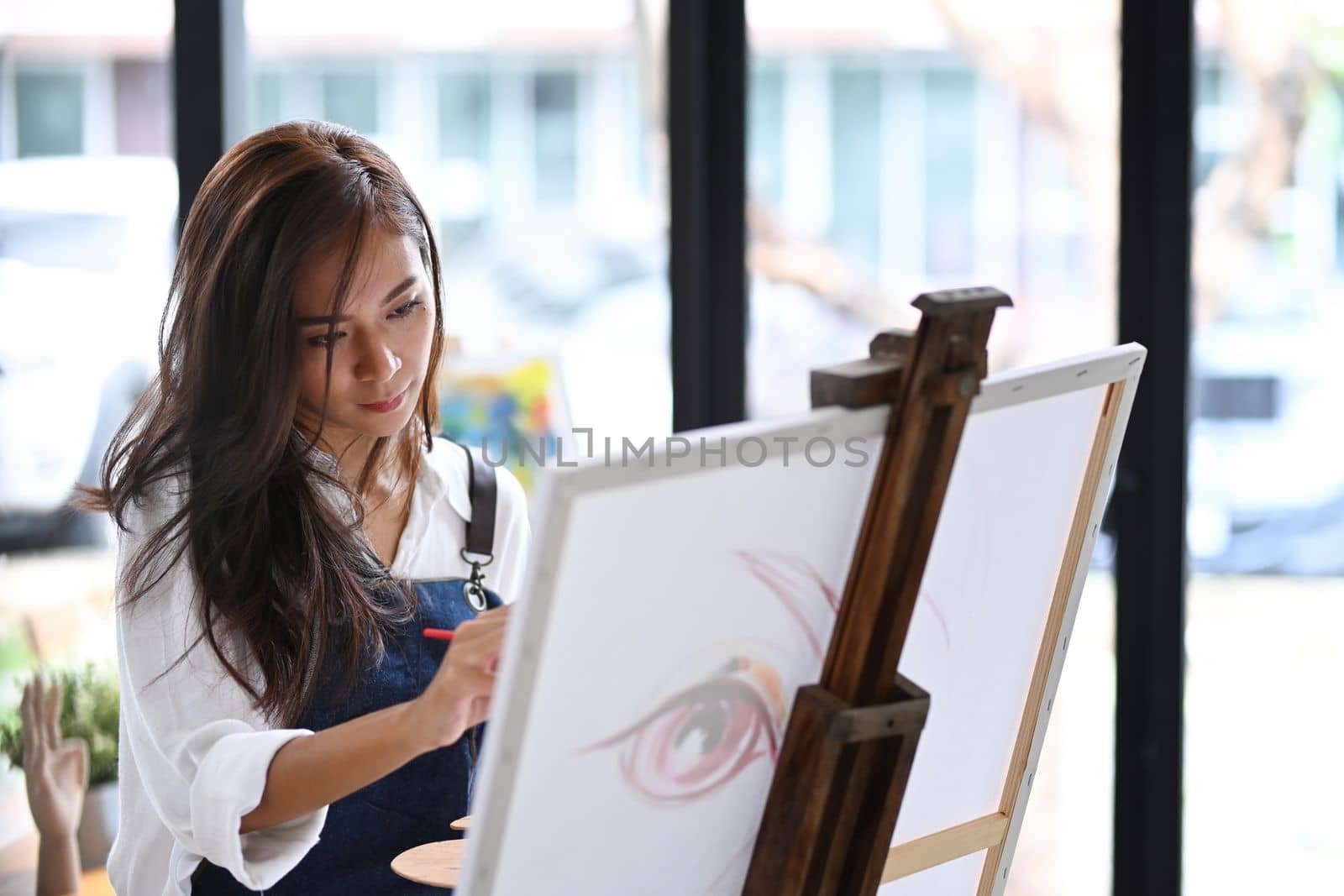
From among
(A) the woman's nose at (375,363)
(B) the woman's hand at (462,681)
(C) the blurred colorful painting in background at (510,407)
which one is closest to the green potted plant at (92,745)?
(C) the blurred colorful painting in background at (510,407)

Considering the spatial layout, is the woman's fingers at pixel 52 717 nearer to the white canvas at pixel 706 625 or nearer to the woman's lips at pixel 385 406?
the woman's lips at pixel 385 406

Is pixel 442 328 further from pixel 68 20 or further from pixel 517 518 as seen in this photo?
pixel 68 20

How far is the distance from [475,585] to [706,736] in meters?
0.55

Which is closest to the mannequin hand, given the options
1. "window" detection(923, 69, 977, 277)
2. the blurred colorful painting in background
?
the blurred colorful painting in background

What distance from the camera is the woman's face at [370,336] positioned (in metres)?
1.11

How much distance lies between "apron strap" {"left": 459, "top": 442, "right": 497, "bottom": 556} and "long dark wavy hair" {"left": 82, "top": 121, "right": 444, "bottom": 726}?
0.18 metres

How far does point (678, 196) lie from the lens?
219 centimetres

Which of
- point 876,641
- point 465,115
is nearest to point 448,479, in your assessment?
point 876,641

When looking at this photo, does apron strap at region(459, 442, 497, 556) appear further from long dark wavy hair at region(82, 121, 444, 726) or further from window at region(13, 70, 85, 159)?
window at region(13, 70, 85, 159)

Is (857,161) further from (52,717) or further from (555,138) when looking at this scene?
(52,717)

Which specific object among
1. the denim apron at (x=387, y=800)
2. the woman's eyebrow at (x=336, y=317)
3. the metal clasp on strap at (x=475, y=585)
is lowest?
the denim apron at (x=387, y=800)

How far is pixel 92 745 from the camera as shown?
6.36ft

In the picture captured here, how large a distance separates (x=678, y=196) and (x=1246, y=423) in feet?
3.25

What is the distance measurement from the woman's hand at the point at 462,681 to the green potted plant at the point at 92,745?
132cm
